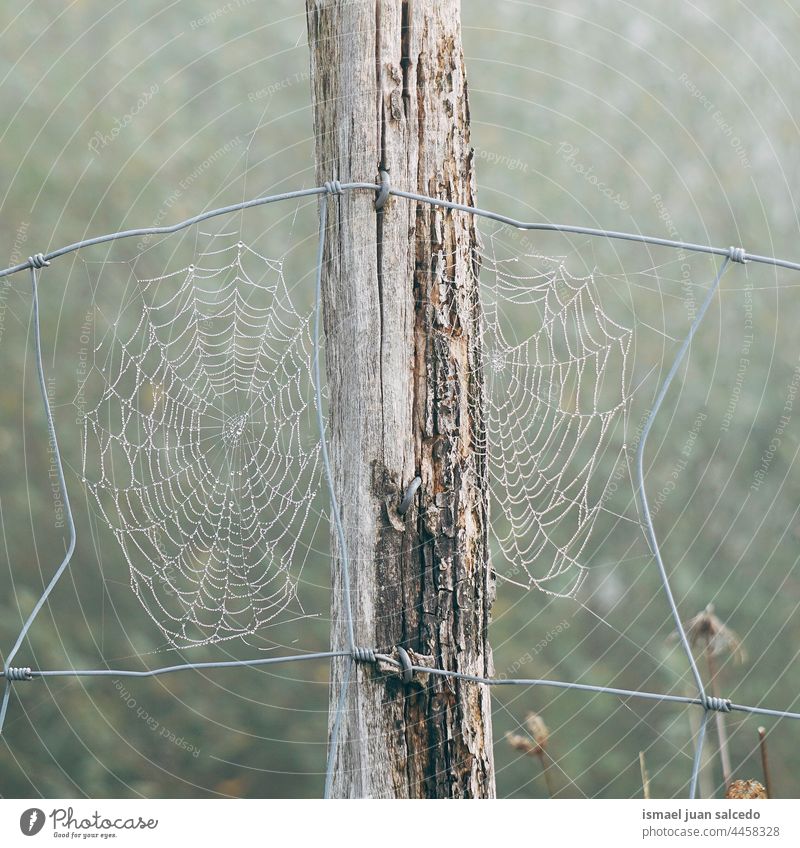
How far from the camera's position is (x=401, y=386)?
0.93m

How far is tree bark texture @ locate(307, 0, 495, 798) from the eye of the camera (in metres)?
0.93

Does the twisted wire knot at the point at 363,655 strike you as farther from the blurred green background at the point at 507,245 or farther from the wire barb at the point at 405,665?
the blurred green background at the point at 507,245

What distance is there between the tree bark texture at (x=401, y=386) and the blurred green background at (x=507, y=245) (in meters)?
1.77

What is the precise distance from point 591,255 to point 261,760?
1.95 meters

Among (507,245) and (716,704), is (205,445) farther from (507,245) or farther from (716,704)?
(716,704)

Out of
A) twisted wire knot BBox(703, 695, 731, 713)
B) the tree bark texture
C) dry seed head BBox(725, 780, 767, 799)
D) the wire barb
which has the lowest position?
dry seed head BBox(725, 780, 767, 799)

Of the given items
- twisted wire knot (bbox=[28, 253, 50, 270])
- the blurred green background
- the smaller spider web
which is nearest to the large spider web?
the blurred green background

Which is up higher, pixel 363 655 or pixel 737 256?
pixel 737 256

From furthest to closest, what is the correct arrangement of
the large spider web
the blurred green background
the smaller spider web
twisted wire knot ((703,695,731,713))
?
1. the blurred green background
2. the smaller spider web
3. the large spider web
4. twisted wire knot ((703,695,731,713))

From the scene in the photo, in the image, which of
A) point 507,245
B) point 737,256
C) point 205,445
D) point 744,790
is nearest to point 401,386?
point 737,256

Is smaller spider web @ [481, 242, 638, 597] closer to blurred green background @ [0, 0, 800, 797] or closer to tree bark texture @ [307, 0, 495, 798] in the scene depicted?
blurred green background @ [0, 0, 800, 797]

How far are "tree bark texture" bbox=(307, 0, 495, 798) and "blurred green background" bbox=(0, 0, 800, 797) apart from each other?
1775 millimetres

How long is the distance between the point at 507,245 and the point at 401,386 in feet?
5.96
